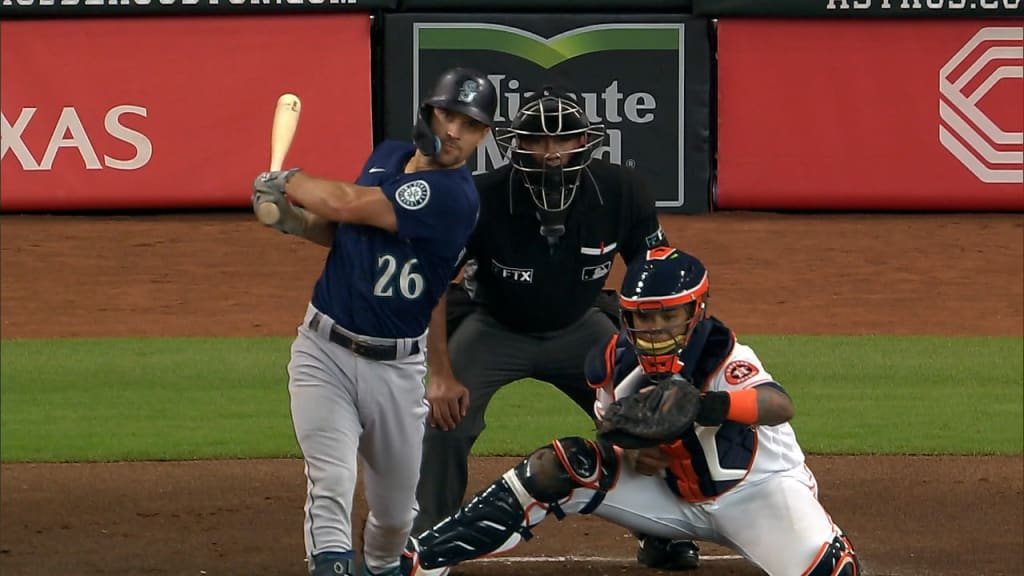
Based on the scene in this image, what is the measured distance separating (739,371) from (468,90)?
127 cm

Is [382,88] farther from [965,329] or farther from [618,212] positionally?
[618,212]

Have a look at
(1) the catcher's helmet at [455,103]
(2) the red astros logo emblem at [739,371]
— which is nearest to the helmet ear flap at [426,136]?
(1) the catcher's helmet at [455,103]

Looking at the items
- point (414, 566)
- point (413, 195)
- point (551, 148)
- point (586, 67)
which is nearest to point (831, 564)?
point (414, 566)

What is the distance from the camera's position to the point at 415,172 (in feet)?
17.8

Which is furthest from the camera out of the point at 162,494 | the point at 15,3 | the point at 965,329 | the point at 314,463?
the point at 15,3

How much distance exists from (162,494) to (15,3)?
8067 millimetres

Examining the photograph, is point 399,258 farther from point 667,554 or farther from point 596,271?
point 667,554

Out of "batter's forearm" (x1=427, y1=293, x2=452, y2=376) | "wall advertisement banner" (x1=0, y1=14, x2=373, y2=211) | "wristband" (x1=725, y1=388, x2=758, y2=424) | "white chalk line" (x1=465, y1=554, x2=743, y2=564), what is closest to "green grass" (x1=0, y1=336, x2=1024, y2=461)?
"white chalk line" (x1=465, y1=554, x2=743, y2=564)

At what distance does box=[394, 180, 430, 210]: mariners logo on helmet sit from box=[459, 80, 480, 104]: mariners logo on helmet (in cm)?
31

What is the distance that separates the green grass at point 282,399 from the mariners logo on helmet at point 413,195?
143 inches

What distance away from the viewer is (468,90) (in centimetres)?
538

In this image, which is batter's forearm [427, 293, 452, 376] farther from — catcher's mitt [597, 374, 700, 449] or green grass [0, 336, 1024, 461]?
green grass [0, 336, 1024, 461]

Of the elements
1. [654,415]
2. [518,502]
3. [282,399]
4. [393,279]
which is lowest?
[282,399]

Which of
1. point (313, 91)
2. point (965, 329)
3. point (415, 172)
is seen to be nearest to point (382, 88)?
point (313, 91)
